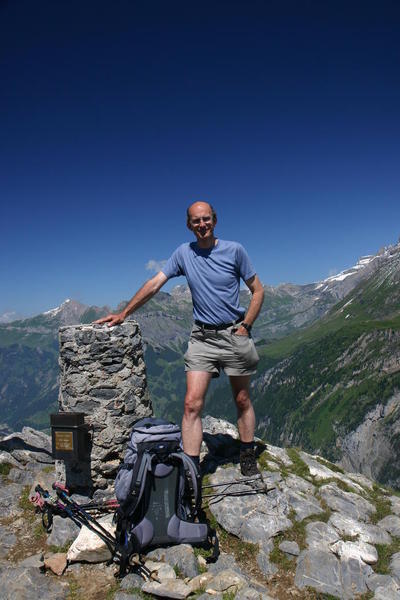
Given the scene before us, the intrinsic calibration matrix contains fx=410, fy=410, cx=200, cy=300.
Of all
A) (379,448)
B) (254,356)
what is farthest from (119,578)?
(379,448)

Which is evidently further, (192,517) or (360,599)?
(192,517)

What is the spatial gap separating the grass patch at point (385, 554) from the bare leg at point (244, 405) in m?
2.98

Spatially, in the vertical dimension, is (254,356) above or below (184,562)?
above

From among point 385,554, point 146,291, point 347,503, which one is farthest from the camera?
point 347,503

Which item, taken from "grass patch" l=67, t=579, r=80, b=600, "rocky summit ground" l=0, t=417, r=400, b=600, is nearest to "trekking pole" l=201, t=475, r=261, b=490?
"rocky summit ground" l=0, t=417, r=400, b=600

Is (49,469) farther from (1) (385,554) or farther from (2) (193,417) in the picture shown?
(1) (385,554)

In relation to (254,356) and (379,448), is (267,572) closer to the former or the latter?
(254,356)

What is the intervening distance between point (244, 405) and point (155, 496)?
2.63 meters

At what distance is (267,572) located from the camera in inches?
260

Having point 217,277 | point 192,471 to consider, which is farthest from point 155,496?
point 217,277

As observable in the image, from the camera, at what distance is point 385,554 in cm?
700

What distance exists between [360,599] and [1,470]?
8.55m

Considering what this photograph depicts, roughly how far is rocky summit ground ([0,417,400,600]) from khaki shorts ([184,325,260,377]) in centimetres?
250

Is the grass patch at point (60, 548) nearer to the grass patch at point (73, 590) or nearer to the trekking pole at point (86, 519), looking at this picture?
the trekking pole at point (86, 519)
